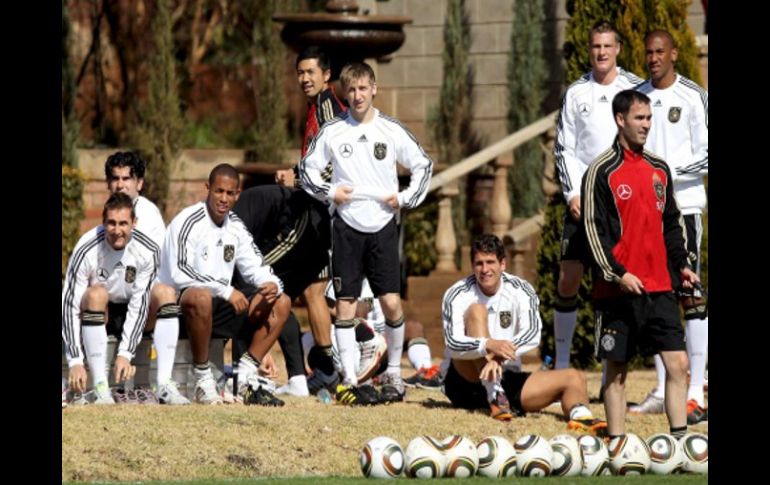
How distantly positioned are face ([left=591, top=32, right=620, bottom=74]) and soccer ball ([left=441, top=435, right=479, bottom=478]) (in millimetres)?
3478

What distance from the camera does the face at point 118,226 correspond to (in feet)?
37.8

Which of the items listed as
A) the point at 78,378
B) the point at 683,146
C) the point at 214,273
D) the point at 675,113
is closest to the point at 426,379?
the point at 214,273

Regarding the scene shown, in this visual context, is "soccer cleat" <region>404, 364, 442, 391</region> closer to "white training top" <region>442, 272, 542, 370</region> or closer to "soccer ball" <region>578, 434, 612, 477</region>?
"white training top" <region>442, 272, 542, 370</region>

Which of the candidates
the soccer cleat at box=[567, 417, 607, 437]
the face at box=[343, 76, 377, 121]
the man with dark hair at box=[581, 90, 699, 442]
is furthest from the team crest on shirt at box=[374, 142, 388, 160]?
the soccer cleat at box=[567, 417, 607, 437]

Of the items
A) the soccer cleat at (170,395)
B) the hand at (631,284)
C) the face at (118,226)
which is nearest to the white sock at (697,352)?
the hand at (631,284)

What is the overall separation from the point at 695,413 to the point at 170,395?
344 centimetres

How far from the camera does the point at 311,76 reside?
12773 millimetres

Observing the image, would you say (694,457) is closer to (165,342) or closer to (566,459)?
(566,459)

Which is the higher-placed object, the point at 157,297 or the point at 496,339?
the point at 157,297

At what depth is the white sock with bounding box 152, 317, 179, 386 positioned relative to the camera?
38.6 ft

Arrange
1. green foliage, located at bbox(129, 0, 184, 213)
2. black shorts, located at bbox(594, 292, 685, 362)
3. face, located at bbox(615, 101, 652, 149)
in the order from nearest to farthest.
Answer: black shorts, located at bbox(594, 292, 685, 362), face, located at bbox(615, 101, 652, 149), green foliage, located at bbox(129, 0, 184, 213)
